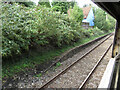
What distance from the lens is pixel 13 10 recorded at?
649 cm

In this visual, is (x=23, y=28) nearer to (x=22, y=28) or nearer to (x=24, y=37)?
(x=22, y=28)

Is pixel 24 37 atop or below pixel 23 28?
below

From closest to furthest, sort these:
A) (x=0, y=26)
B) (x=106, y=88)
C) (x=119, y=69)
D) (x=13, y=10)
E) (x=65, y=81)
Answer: (x=106, y=88)
(x=119, y=69)
(x=0, y=26)
(x=65, y=81)
(x=13, y=10)

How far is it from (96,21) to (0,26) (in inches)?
1054

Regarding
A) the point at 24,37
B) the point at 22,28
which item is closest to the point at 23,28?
the point at 22,28

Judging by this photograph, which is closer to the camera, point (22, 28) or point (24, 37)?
point (22, 28)

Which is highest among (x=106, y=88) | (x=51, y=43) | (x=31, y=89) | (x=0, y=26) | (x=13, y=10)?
(x=13, y=10)

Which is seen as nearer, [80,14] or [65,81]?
[65,81]

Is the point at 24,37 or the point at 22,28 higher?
the point at 22,28

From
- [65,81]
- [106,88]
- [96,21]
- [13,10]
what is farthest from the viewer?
[96,21]

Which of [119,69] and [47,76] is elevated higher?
[119,69]

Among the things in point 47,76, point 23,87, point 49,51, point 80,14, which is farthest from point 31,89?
point 80,14

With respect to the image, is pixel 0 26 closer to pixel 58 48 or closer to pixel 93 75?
pixel 93 75

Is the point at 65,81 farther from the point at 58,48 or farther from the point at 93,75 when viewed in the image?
the point at 58,48
